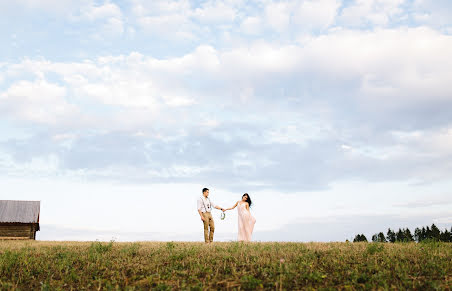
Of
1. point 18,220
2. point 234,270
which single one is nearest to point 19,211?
point 18,220

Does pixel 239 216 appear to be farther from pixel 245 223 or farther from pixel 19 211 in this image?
pixel 19 211

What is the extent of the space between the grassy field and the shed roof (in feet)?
110

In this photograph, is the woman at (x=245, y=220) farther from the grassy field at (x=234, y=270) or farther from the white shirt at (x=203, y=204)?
the grassy field at (x=234, y=270)

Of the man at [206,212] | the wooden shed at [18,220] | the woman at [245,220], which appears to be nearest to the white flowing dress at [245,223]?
the woman at [245,220]

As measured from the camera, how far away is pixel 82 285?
8359mm

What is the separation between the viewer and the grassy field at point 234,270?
25.3 feet

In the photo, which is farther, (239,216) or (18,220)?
(18,220)

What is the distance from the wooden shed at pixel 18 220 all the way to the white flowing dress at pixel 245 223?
30265 mm

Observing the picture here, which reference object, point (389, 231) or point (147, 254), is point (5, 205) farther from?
point (389, 231)

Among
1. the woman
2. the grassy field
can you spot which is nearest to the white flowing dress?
the woman

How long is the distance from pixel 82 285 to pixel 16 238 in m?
37.4

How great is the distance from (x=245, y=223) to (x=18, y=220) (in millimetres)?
31364

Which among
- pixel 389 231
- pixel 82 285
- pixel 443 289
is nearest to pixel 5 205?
pixel 82 285

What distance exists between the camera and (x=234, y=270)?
8.48m
